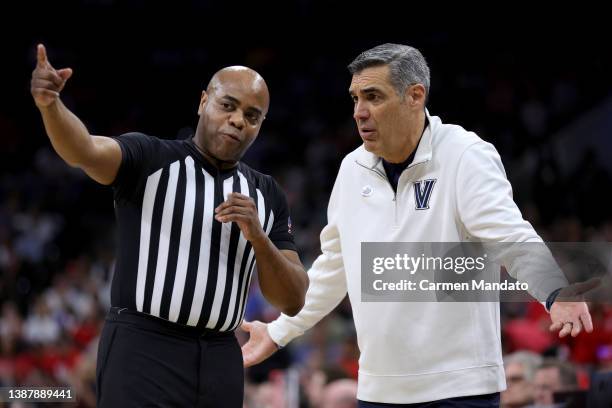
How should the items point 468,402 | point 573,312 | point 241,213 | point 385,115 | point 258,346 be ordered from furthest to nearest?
point 258,346 < point 385,115 < point 468,402 < point 241,213 < point 573,312

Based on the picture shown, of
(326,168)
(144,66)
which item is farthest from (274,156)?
(144,66)

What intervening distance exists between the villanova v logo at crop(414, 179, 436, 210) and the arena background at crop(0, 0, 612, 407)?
9.25ft

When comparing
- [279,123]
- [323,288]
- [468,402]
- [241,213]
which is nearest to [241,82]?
[241,213]

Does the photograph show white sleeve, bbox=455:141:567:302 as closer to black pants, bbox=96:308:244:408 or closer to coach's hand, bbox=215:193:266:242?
coach's hand, bbox=215:193:266:242

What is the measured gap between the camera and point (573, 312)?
2.74 metres

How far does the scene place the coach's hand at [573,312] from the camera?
2738 mm

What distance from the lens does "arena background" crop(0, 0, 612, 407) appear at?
7.96 m

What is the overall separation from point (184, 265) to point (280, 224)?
1.65ft

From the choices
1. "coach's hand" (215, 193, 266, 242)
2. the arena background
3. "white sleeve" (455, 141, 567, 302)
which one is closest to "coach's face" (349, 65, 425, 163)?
"white sleeve" (455, 141, 567, 302)

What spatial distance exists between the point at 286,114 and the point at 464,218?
920cm

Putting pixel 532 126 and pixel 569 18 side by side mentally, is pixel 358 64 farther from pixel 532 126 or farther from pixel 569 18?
pixel 569 18

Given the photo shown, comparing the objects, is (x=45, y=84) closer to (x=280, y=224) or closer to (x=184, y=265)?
(x=184, y=265)

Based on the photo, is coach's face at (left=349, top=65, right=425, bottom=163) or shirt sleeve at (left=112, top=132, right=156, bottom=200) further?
coach's face at (left=349, top=65, right=425, bottom=163)

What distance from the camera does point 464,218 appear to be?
10.1 ft
